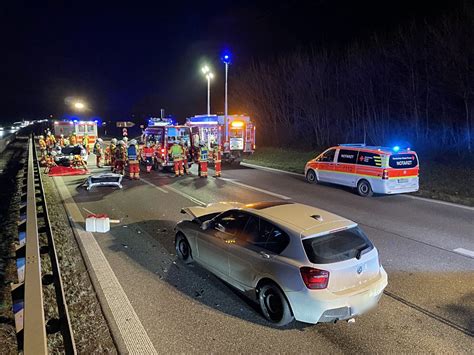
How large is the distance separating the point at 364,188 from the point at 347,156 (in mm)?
1382

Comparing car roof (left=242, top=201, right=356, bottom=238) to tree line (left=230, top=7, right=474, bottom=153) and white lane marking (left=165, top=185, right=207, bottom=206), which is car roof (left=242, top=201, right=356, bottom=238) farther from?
tree line (left=230, top=7, right=474, bottom=153)

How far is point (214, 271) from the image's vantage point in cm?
619

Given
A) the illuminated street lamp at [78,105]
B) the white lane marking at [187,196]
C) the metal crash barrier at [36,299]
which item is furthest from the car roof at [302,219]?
the illuminated street lamp at [78,105]

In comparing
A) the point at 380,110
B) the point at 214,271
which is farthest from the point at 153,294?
the point at 380,110

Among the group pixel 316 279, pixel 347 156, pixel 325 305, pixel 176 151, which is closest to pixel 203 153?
pixel 176 151

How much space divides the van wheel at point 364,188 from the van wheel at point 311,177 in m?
2.47

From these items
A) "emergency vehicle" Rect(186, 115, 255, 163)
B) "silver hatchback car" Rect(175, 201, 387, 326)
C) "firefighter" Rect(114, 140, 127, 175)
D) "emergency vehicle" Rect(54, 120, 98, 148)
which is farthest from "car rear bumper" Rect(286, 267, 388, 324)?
"emergency vehicle" Rect(54, 120, 98, 148)

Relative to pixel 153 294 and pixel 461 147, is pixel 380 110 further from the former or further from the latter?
pixel 153 294

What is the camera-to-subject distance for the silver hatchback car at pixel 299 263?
4.67 metres

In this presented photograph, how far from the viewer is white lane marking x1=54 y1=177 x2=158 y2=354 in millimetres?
4596

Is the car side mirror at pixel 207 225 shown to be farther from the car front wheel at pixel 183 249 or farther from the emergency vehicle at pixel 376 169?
the emergency vehicle at pixel 376 169

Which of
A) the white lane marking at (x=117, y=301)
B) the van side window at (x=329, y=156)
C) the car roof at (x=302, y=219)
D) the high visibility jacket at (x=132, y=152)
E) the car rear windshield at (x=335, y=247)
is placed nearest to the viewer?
the white lane marking at (x=117, y=301)

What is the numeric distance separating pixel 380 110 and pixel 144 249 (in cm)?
2212

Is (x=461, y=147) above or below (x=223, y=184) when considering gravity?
above
